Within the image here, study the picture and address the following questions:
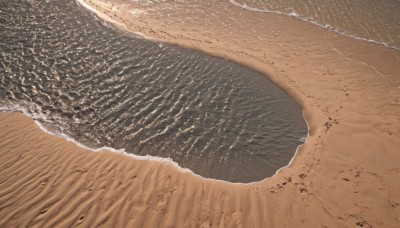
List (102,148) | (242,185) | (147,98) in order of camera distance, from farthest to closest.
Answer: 1. (147,98)
2. (102,148)
3. (242,185)

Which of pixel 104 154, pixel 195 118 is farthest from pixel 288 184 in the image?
pixel 104 154

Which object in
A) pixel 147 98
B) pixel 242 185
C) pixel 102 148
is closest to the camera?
pixel 242 185

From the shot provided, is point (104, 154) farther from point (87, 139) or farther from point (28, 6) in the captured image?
point (28, 6)

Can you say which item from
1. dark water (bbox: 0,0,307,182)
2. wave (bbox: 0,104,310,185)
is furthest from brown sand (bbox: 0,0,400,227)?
dark water (bbox: 0,0,307,182)

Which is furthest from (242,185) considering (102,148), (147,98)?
(147,98)

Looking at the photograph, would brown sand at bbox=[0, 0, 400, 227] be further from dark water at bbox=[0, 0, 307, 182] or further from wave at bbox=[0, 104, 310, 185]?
dark water at bbox=[0, 0, 307, 182]

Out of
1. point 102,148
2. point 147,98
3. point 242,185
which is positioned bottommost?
point 102,148

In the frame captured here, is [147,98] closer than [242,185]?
No

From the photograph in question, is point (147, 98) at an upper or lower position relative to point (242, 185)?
lower

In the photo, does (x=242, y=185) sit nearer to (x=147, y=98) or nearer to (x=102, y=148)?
(x=102, y=148)
